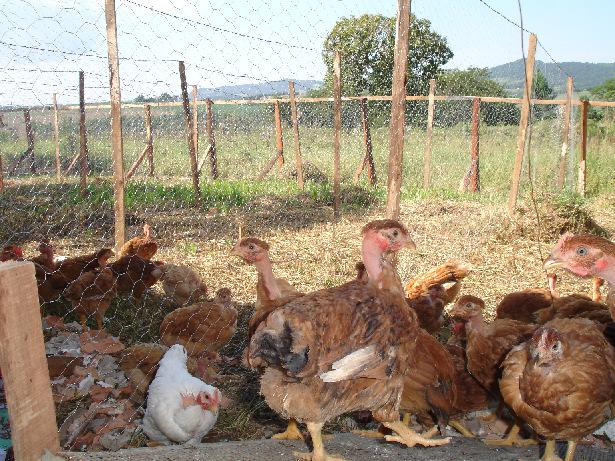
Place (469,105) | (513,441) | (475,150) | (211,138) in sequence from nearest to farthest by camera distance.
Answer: (513,441) → (475,150) → (211,138) → (469,105)

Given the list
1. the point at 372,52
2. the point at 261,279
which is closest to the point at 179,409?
the point at 261,279

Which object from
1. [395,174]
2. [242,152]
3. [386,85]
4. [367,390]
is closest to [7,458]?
[367,390]

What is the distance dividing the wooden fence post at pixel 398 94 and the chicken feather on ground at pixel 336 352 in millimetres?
1185

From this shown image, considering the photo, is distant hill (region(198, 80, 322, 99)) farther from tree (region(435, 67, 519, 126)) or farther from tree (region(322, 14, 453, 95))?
tree (region(435, 67, 519, 126))

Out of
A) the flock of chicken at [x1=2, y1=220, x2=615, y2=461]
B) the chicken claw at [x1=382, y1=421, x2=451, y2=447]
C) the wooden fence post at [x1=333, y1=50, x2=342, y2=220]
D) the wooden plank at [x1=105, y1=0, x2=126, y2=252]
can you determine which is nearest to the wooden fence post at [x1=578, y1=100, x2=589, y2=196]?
the wooden fence post at [x1=333, y1=50, x2=342, y2=220]

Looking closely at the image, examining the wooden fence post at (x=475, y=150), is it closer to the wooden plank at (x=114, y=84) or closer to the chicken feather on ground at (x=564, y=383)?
the wooden plank at (x=114, y=84)

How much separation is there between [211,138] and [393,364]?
9049mm

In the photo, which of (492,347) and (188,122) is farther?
(188,122)

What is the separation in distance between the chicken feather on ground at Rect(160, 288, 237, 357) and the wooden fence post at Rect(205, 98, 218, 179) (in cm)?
696

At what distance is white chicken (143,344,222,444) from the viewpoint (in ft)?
9.45

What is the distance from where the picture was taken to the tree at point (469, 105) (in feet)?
35.7

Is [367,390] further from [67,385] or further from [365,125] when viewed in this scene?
[365,125]

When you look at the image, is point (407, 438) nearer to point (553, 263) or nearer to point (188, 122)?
point (553, 263)

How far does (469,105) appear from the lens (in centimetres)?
1142
